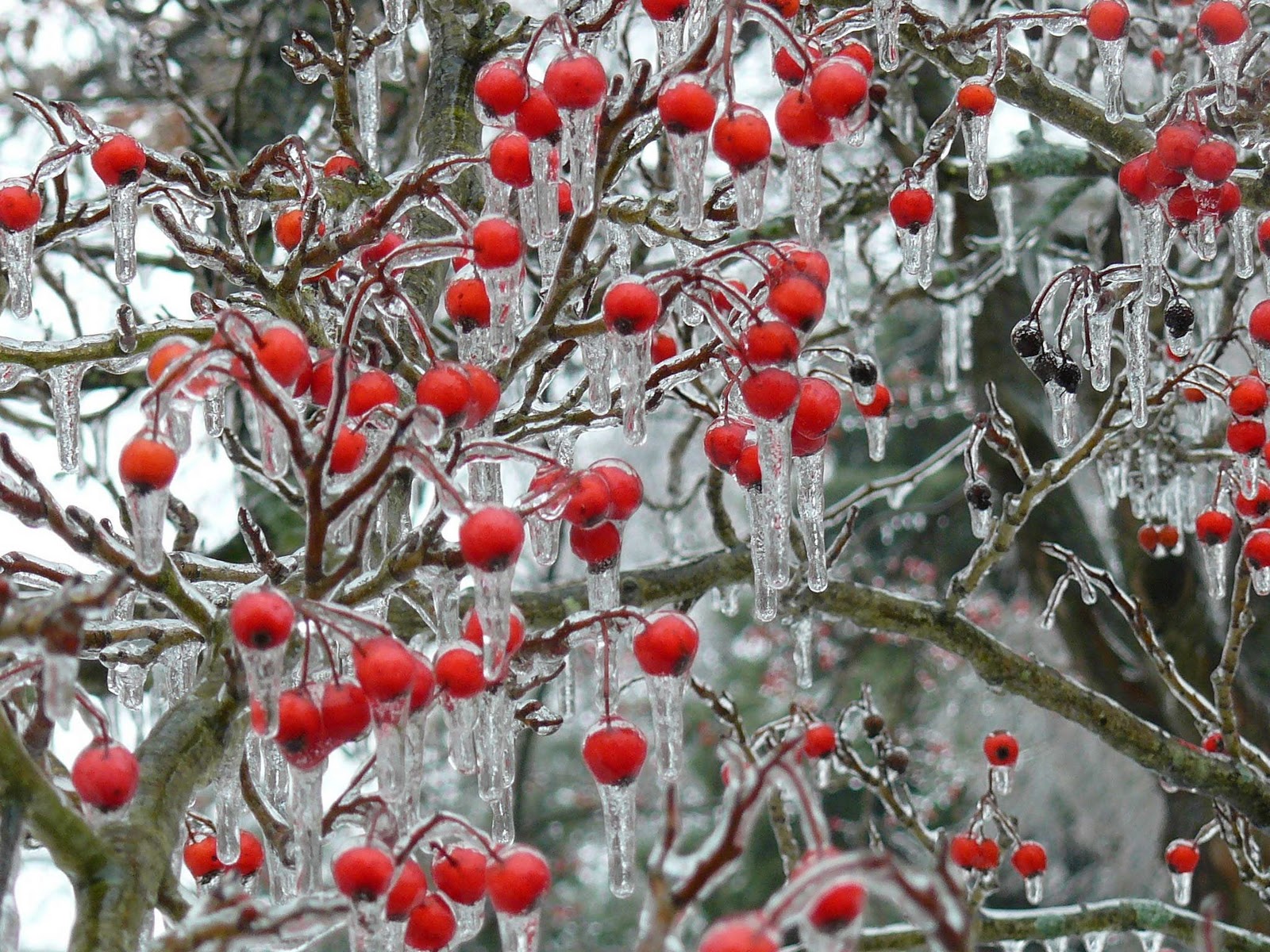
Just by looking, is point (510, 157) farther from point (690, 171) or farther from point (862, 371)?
point (862, 371)

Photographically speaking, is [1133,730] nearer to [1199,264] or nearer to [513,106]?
[513,106]

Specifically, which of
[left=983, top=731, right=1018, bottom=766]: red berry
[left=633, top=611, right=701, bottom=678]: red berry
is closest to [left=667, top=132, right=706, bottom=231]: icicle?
[left=633, top=611, right=701, bottom=678]: red berry

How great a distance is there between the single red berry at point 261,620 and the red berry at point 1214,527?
3087 mm

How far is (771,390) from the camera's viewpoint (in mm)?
2240

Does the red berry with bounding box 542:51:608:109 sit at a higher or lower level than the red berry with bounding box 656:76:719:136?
higher

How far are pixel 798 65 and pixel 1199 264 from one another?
216 inches

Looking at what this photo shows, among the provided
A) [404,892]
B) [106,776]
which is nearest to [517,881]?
[404,892]

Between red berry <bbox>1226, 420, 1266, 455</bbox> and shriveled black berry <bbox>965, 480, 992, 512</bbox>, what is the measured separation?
66 cm

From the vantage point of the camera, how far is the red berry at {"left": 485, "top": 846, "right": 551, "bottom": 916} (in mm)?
1976

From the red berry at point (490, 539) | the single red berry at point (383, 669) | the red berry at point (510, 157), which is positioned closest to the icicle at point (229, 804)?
the single red berry at point (383, 669)

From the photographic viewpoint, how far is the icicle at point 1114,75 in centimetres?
336

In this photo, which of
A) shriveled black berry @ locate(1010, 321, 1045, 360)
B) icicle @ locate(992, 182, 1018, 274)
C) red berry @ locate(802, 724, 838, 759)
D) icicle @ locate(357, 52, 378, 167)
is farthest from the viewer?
icicle @ locate(992, 182, 1018, 274)

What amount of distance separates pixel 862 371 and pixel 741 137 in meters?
0.79

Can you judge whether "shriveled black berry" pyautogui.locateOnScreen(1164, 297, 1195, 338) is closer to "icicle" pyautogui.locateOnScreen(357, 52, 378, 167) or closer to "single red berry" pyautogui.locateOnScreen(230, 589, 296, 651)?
"icicle" pyautogui.locateOnScreen(357, 52, 378, 167)
